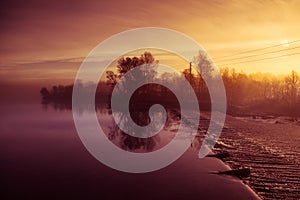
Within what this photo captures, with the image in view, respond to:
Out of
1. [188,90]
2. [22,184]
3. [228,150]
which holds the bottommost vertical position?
[22,184]

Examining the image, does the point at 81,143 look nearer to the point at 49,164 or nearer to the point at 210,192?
the point at 49,164

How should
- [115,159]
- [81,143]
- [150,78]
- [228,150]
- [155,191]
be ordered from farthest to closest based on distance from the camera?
[150,78] < [81,143] < [228,150] < [115,159] < [155,191]

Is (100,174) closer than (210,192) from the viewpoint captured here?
No

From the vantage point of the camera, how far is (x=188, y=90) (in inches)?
3558

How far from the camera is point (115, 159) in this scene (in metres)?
20.7

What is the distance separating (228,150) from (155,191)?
9.42 metres

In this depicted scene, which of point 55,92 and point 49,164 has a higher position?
point 55,92

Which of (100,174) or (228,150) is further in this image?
(228,150)

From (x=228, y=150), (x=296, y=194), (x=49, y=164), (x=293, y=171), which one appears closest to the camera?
(x=296, y=194)

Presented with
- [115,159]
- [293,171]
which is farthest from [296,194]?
[115,159]

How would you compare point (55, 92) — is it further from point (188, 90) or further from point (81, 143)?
point (81, 143)

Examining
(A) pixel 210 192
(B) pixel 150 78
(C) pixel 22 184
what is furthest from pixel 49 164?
(B) pixel 150 78

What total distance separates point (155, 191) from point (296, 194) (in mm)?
6034

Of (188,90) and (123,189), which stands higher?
(188,90)
